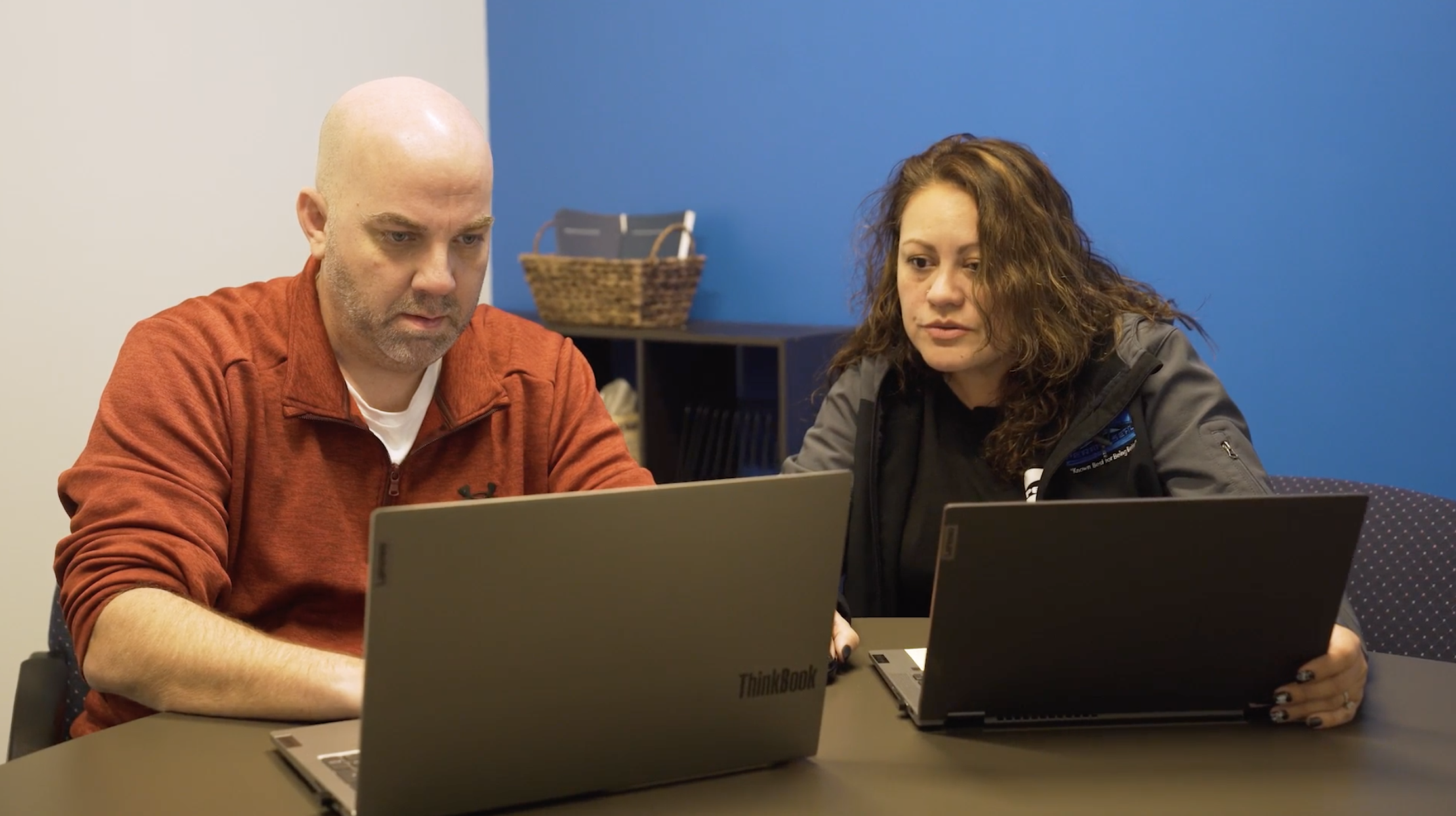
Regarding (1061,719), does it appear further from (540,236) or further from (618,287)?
(540,236)

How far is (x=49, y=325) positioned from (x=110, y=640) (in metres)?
1.65

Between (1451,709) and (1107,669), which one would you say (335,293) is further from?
(1451,709)

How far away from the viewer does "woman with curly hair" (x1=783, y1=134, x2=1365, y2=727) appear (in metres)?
1.79

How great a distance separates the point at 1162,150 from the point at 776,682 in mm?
2041

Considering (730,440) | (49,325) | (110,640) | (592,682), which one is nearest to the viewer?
(592,682)

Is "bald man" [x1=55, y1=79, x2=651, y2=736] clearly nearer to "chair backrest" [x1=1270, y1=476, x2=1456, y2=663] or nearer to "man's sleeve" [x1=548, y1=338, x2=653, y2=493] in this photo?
"man's sleeve" [x1=548, y1=338, x2=653, y2=493]

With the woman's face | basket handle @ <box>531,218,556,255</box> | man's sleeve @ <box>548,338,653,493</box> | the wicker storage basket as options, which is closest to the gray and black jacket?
the woman's face

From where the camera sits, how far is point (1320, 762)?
46.9 inches

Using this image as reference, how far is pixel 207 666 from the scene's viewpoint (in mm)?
1230

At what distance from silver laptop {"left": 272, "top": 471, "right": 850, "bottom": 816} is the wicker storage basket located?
208cm

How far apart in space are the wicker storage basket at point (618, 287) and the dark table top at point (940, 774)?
6.35ft

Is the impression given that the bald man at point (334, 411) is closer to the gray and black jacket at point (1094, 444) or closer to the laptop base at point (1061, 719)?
the gray and black jacket at point (1094, 444)

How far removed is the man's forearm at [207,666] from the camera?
120 cm

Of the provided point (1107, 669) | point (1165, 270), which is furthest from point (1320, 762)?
point (1165, 270)
